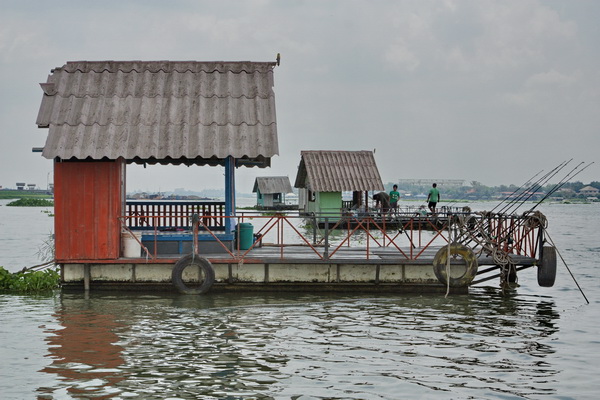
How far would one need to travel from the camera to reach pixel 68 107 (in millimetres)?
18500

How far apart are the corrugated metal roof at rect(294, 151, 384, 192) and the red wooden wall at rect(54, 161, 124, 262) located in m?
30.6

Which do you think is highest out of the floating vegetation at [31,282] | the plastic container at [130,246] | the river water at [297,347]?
the plastic container at [130,246]

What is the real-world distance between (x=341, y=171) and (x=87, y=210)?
3322 centimetres

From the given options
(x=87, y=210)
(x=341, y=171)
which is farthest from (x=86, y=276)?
(x=341, y=171)

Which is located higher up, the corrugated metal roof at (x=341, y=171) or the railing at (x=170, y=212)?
the corrugated metal roof at (x=341, y=171)

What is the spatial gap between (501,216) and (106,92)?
11107 mm

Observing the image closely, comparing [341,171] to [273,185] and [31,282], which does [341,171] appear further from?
[31,282]

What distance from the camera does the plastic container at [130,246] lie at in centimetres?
1761

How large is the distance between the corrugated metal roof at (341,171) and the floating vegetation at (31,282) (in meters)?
30.0

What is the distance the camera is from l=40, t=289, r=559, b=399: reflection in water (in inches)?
411

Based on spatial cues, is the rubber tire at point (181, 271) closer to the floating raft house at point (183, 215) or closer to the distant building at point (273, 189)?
the floating raft house at point (183, 215)

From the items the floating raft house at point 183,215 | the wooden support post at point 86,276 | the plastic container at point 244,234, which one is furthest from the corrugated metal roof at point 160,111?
the wooden support post at point 86,276

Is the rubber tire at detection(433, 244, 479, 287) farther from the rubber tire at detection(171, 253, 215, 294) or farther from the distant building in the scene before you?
the distant building

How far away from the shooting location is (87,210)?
57.1 ft
